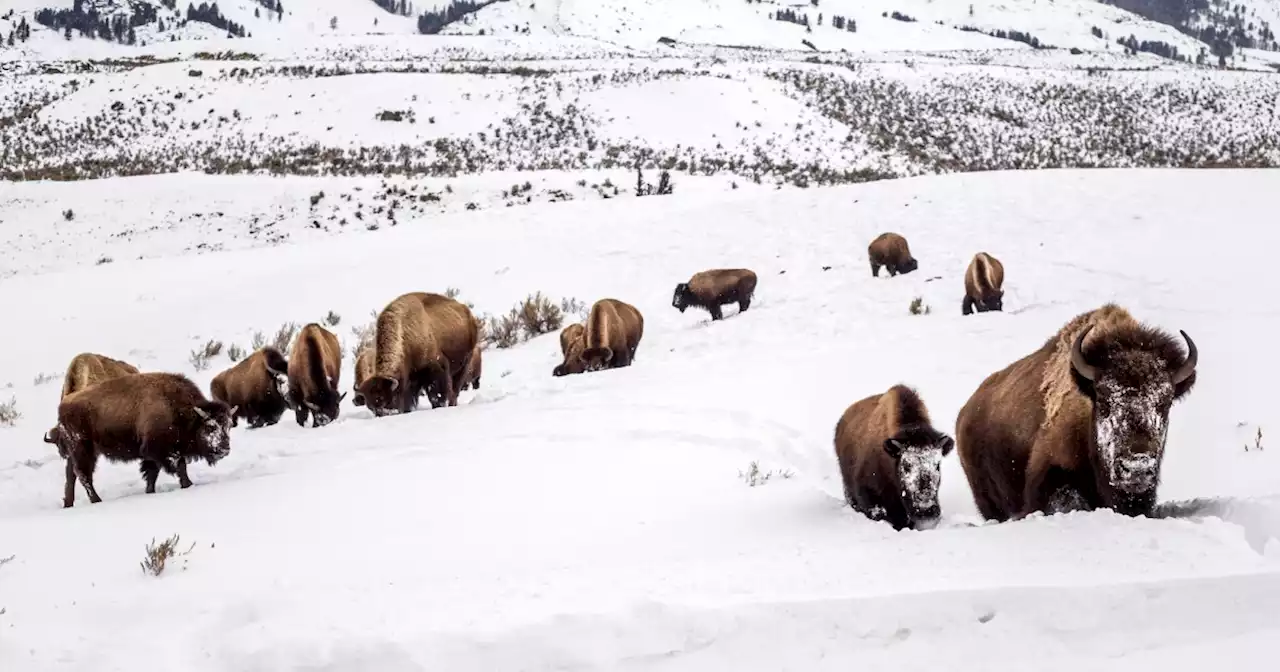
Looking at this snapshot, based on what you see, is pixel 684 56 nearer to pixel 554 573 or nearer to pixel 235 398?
pixel 235 398

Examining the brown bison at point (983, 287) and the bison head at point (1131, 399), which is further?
the brown bison at point (983, 287)

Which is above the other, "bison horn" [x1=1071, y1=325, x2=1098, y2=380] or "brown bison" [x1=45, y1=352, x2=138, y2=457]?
"bison horn" [x1=1071, y1=325, x2=1098, y2=380]

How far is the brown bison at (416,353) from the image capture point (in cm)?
933

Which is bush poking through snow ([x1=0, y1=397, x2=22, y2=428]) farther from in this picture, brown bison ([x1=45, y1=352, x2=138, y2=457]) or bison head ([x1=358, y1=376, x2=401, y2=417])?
bison head ([x1=358, y1=376, x2=401, y2=417])

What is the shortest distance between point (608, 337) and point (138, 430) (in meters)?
6.29

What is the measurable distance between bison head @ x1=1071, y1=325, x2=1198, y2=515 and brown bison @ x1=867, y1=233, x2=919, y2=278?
40.4 feet

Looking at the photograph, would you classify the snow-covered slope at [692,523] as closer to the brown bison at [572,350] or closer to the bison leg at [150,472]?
the bison leg at [150,472]

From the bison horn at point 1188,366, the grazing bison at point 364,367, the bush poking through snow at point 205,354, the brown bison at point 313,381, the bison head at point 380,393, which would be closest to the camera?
the bison horn at point 1188,366

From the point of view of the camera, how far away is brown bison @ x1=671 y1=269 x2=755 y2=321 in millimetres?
16297

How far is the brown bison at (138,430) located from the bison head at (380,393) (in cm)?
189

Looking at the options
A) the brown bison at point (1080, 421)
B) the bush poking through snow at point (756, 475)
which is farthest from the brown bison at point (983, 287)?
the brown bison at point (1080, 421)

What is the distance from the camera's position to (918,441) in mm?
5258

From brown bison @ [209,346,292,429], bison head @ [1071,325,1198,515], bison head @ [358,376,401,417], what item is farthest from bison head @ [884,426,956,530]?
brown bison @ [209,346,292,429]

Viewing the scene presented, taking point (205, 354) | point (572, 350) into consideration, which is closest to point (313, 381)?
point (572, 350)
